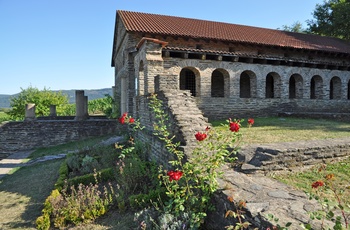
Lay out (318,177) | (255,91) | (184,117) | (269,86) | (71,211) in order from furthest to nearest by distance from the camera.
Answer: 1. (269,86)
2. (255,91)
3. (184,117)
4. (71,211)
5. (318,177)

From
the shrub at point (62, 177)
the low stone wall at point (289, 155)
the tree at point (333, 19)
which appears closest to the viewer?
the low stone wall at point (289, 155)

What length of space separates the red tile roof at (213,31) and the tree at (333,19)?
588 centimetres

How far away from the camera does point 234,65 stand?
13648 mm

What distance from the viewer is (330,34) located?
26.6m

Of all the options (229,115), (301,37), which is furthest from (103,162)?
(301,37)

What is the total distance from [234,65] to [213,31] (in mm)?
3671

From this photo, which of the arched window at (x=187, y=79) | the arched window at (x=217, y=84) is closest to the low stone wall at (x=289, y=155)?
the arched window at (x=187, y=79)

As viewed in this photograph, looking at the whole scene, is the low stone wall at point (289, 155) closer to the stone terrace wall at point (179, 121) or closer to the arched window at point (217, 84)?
the stone terrace wall at point (179, 121)

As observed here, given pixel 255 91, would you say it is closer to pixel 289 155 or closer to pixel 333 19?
pixel 289 155

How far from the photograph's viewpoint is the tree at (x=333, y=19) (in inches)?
938

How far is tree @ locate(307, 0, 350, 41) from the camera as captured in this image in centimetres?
2384

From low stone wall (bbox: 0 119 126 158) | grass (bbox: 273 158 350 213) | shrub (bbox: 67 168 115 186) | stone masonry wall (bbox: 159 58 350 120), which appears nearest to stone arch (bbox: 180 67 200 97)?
stone masonry wall (bbox: 159 58 350 120)

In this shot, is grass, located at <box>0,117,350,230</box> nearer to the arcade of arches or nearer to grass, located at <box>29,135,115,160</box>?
grass, located at <box>29,135,115,160</box>

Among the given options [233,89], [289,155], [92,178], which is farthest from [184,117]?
[233,89]
